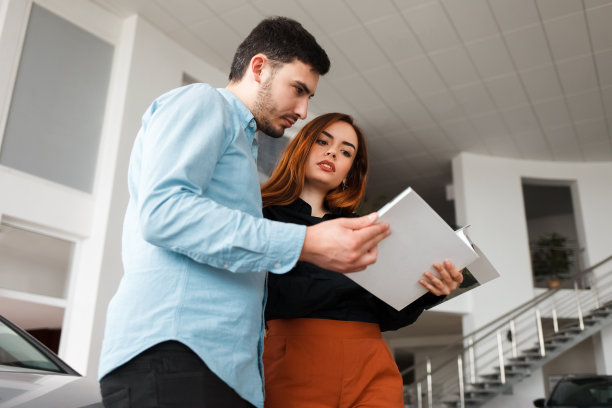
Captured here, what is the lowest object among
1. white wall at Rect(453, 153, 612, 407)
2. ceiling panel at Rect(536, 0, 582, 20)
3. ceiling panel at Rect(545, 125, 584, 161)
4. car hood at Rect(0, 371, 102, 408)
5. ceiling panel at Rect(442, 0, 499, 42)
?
car hood at Rect(0, 371, 102, 408)

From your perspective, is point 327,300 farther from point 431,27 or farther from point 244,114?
point 431,27

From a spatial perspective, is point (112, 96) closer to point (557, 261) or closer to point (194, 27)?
point (194, 27)

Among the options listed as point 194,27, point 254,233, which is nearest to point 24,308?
point 194,27

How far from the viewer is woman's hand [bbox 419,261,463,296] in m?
1.33

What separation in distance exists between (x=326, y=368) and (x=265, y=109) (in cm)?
63

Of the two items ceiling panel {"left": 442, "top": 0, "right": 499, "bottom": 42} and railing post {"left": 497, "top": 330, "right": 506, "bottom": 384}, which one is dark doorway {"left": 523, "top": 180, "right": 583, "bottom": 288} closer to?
railing post {"left": 497, "top": 330, "right": 506, "bottom": 384}

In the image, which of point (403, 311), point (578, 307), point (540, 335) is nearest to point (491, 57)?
point (540, 335)

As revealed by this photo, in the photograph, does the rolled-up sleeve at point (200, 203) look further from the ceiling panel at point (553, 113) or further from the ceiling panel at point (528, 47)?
the ceiling panel at point (553, 113)

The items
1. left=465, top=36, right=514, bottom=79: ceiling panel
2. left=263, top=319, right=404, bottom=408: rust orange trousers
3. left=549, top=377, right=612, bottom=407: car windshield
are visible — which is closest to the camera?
left=263, top=319, right=404, bottom=408: rust orange trousers

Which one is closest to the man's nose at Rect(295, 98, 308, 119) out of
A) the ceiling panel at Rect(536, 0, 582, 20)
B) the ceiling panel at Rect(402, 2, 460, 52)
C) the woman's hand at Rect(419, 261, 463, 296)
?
the woman's hand at Rect(419, 261, 463, 296)

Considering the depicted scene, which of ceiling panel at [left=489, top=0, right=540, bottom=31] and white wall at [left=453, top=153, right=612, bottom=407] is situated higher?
ceiling panel at [left=489, top=0, right=540, bottom=31]

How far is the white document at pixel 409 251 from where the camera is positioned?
1.11m

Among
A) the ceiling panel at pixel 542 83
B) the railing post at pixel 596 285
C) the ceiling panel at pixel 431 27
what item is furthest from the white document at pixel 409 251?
the railing post at pixel 596 285

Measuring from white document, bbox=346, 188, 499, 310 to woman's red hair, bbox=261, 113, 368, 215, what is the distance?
44cm
